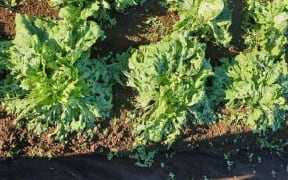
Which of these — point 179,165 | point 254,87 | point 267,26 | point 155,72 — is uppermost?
point 267,26

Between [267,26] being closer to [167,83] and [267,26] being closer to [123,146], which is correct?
[167,83]

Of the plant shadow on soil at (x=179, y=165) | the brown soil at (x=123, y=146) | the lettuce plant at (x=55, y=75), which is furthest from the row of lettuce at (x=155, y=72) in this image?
the plant shadow on soil at (x=179, y=165)

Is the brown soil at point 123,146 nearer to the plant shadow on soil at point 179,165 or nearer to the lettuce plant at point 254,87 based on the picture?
the plant shadow on soil at point 179,165

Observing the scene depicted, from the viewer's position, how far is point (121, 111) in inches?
251

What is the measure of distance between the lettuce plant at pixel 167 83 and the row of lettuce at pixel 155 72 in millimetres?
13

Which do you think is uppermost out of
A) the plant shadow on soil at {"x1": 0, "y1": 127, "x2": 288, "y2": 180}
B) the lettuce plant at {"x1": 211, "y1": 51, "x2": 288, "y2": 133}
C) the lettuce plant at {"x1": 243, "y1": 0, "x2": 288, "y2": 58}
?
the lettuce plant at {"x1": 243, "y1": 0, "x2": 288, "y2": 58}

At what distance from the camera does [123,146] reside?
648cm

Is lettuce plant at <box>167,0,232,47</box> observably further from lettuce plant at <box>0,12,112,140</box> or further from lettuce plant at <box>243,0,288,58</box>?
lettuce plant at <box>0,12,112,140</box>

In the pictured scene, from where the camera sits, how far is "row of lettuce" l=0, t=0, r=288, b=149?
18.5ft

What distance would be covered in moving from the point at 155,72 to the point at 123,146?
3.85 ft

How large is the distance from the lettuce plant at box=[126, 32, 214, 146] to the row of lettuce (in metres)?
0.01

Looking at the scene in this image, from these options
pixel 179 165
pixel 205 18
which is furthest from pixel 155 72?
pixel 179 165

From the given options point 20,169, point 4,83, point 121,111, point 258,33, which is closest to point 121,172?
point 121,111

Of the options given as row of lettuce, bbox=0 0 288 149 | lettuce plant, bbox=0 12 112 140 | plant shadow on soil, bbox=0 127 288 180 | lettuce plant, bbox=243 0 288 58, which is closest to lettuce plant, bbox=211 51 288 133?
row of lettuce, bbox=0 0 288 149
